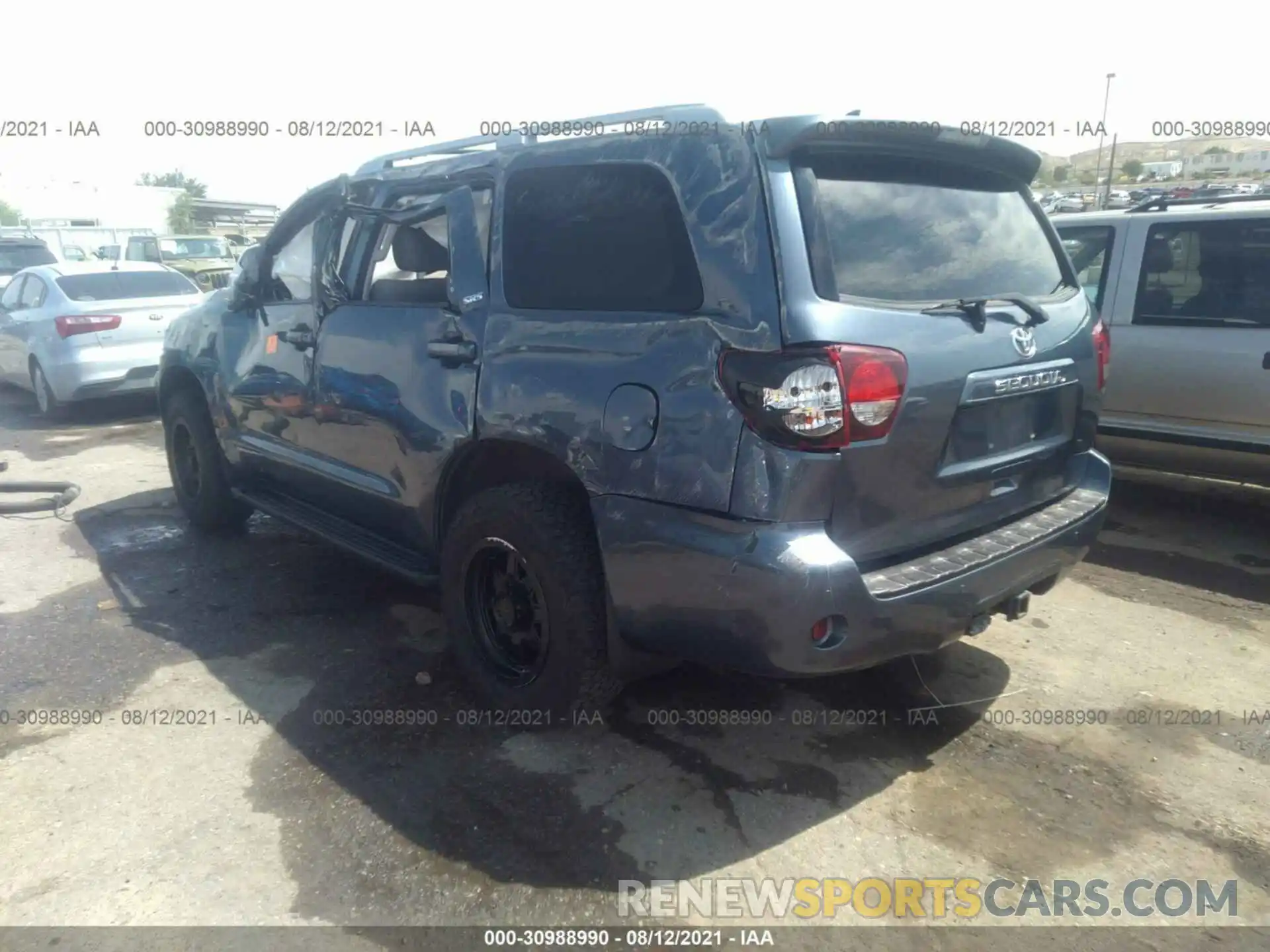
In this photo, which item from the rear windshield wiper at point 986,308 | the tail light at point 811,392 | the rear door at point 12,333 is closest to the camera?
the tail light at point 811,392

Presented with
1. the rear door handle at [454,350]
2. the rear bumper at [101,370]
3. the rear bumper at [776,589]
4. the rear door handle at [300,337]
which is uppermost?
the rear door handle at [454,350]

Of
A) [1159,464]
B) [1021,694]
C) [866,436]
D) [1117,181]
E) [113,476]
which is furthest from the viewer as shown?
[1117,181]

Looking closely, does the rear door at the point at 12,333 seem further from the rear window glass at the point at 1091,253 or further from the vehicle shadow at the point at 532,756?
the rear window glass at the point at 1091,253

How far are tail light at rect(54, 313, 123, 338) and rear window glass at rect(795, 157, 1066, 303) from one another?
8504 mm

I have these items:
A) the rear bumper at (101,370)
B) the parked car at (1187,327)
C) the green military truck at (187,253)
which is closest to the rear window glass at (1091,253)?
the parked car at (1187,327)

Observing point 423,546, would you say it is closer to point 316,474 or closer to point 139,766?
point 316,474

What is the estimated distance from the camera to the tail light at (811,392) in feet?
8.29

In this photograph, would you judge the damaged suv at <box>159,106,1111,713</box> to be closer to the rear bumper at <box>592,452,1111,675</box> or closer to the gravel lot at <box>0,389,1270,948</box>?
the rear bumper at <box>592,452,1111,675</box>

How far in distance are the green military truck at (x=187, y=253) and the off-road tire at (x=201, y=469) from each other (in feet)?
38.1

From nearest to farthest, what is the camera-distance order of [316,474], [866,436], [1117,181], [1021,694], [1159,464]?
[866,436], [1021,694], [316,474], [1159,464], [1117,181]

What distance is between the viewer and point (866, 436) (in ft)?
8.55

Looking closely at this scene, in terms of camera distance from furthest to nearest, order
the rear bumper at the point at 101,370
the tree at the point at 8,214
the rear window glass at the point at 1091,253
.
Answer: the tree at the point at 8,214 → the rear bumper at the point at 101,370 → the rear window glass at the point at 1091,253

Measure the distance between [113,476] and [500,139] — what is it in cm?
531

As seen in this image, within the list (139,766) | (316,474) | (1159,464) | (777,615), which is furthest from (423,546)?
(1159,464)
